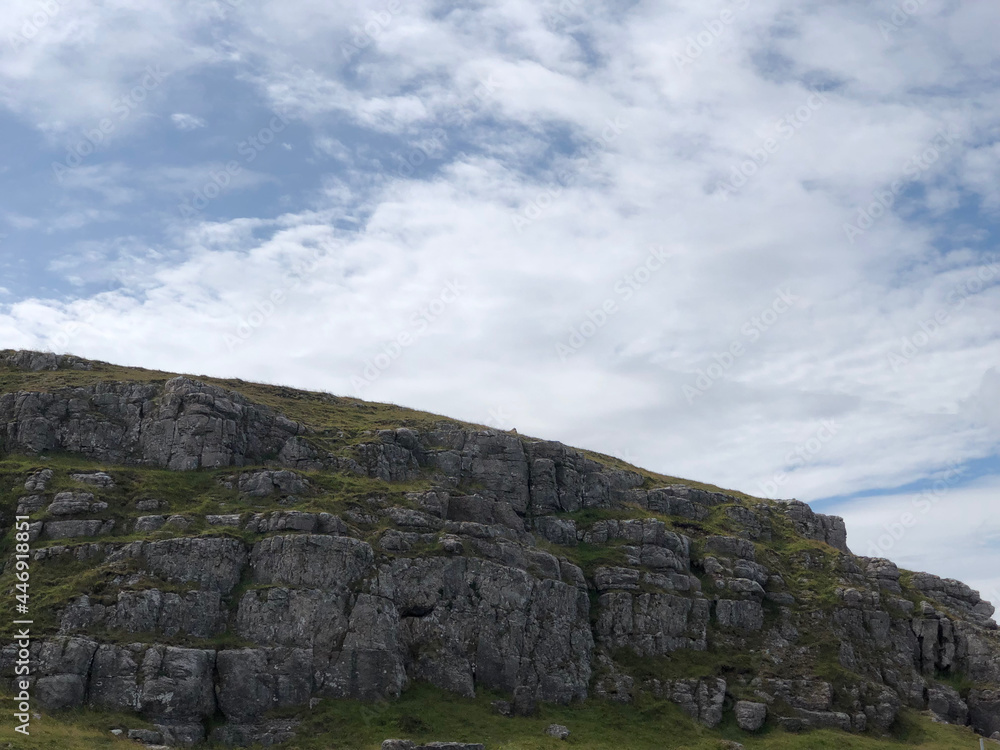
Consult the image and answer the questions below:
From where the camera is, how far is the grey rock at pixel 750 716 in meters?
63.9

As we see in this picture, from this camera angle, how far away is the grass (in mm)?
49000

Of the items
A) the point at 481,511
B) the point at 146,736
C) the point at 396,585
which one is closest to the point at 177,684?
the point at 146,736

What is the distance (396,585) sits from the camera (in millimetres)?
63188

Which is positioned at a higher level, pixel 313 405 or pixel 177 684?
pixel 313 405

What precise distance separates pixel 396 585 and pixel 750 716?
28981mm

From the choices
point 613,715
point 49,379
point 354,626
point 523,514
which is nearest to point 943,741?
point 613,715

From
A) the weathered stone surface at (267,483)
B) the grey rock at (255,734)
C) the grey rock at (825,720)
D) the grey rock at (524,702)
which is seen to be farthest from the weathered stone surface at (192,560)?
the grey rock at (825,720)

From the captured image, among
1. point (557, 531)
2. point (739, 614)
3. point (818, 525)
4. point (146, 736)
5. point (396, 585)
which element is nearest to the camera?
point (146, 736)

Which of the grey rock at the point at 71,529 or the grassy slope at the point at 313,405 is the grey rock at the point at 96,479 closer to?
the grey rock at the point at 71,529

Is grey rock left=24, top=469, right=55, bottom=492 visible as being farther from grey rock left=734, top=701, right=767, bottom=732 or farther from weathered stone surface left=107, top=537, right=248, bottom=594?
grey rock left=734, top=701, right=767, bottom=732

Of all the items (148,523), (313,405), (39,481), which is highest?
(313,405)

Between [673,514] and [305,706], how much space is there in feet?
150

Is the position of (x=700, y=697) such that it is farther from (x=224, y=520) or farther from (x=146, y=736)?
(x=146, y=736)

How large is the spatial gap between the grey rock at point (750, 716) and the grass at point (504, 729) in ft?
1.86
